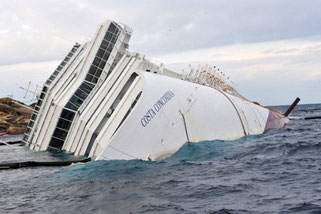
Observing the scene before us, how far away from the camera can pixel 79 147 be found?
1838 centimetres

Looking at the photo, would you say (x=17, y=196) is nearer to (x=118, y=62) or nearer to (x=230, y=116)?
(x=118, y=62)

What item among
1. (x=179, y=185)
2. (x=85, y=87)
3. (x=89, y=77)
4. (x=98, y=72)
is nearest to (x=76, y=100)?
(x=85, y=87)

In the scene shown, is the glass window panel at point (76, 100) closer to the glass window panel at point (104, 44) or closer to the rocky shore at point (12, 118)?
the glass window panel at point (104, 44)

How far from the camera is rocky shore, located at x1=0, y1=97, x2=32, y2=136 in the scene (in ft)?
208

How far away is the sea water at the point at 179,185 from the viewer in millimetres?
9531

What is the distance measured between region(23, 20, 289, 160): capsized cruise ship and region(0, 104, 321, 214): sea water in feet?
3.97

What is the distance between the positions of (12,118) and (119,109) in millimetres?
58932

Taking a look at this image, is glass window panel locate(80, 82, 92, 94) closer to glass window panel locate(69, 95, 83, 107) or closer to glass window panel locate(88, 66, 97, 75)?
glass window panel locate(69, 95, 83, 107)

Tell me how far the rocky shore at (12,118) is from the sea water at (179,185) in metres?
49.1

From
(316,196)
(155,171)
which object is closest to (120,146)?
(155,171)

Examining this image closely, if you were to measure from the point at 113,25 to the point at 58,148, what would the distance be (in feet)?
26.6

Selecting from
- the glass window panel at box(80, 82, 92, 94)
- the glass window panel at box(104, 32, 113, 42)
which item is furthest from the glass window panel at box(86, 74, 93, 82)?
the glass window panel at box(104, 32, 113, 42)

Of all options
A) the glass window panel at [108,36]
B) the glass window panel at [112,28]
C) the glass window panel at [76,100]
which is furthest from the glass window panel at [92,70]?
the glass window panel at [112,28]

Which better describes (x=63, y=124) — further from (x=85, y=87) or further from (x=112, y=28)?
(x=112, y=28)
